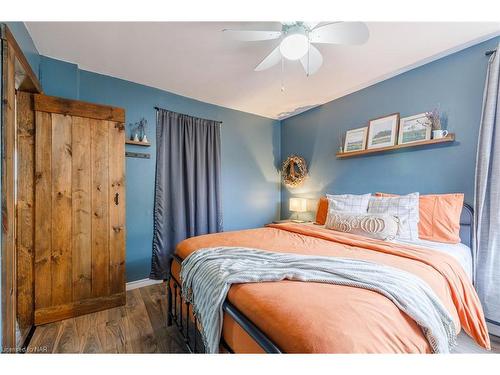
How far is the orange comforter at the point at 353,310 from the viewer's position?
72 cm

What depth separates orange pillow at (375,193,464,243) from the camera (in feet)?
6.27

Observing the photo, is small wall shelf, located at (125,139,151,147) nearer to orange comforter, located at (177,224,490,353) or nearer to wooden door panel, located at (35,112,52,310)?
wooden door panel, located at (35,112,52,310)

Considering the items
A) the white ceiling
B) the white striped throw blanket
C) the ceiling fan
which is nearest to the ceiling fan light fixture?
the ceiling fan

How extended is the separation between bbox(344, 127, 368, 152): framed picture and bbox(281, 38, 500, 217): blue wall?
0.10 m

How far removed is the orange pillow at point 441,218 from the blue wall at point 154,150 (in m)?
2.41

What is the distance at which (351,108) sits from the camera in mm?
3031

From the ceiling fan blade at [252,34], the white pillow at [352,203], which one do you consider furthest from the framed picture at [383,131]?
the ceiling fan blade at [252,34]

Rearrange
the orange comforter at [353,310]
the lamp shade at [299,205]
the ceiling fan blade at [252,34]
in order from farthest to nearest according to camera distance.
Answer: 1. the lamp shade at [299,205]
2. the ceiling fan blade at [252,34]
3. the orange comforter at [353,310]

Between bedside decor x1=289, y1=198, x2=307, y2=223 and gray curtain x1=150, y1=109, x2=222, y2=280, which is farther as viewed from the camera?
bedside decor x1=289, y1=198, x2=307, y2=223

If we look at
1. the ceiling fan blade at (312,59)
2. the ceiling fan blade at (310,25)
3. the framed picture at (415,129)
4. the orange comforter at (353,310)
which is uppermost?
the ceiling fan blade at (310,25)

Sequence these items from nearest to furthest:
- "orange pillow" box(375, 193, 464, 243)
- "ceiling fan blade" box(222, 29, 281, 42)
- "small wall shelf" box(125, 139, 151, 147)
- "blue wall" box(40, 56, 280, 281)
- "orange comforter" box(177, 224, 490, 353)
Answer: "orange comforter" box(177, 224, 490, 353)
"ceiling fan blade" box(222, 29, 281, 42)
"orange pillow" box(375, 193, 464, 243)
"blue wall" box(40, 56, 280, 281)
"small wall shelf" box(125, 139, 151, 147)

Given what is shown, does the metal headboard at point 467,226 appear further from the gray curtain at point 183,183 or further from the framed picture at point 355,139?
the gray curtain at point 183,183
